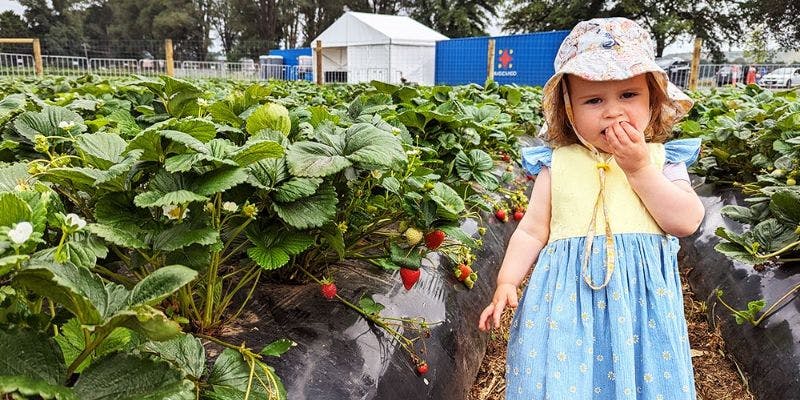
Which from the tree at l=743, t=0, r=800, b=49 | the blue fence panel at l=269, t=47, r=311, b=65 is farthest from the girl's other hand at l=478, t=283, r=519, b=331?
the tree at l=743, t=0, r=800, b=49

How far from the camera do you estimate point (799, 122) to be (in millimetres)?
2881

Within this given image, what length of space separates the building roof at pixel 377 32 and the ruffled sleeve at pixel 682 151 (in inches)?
973

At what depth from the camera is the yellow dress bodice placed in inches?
55.6

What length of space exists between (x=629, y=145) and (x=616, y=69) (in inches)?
7.1

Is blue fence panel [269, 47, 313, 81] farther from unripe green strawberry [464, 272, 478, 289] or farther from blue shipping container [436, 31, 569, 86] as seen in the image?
unripe green strawberry [464, 272, 478, 289]

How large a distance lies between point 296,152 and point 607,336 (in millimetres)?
854

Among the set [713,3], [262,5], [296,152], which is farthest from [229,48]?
[296,152]

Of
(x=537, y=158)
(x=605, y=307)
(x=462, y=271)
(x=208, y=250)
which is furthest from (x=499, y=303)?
(x=462, y=271)

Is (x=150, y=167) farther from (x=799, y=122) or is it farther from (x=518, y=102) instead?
(x=518, y=102)

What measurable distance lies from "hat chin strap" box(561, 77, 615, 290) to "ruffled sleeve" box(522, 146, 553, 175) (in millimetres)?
108

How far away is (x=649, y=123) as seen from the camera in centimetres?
151

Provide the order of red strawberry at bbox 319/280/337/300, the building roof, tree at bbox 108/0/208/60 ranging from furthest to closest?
tree at bbox 108/0/208/60, the building roof, red strawberry at bbox 319/280/337/300

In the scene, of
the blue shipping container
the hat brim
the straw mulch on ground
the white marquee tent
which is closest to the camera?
the hat brim

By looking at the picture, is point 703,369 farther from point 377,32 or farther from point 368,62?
point 368,62
